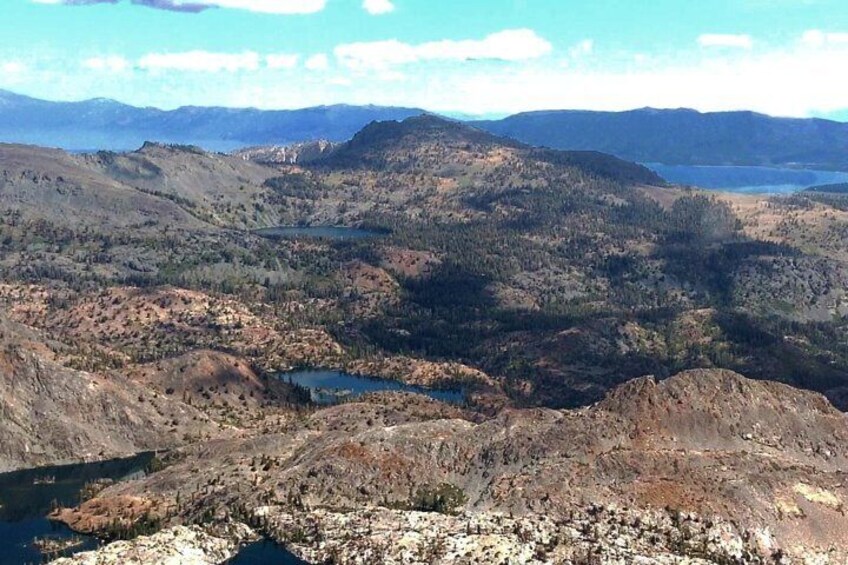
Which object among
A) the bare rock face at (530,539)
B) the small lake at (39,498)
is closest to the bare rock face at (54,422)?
the small lake at (39,498)

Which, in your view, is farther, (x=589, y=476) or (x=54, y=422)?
(x=54, y=422)

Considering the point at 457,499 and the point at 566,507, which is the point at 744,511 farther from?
the point at 457,499

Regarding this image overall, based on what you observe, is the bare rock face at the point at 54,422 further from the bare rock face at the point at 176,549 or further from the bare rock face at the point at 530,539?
the bare rock face at the point at 530,539

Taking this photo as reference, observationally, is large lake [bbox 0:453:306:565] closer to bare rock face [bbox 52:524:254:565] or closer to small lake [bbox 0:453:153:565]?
small lake [bbox 0:453:153:565]

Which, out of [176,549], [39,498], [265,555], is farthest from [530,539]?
[39,498]

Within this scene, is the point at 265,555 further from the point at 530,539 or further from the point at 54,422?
the point at 54,422

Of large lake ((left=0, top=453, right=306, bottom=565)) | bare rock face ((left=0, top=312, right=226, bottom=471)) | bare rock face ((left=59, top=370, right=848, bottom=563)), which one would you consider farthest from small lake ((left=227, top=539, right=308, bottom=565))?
bare rock face ((left=0, top=312, right=226, bottom=471))

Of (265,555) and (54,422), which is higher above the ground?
(54,422)

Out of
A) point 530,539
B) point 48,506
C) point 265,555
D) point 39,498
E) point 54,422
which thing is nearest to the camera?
point 530,539

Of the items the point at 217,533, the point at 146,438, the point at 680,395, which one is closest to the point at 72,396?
the point at 146,438
